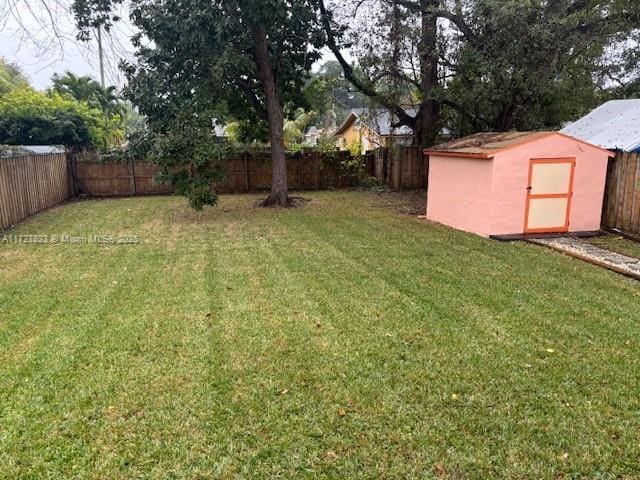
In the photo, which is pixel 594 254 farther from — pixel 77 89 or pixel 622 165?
pixel 77 89

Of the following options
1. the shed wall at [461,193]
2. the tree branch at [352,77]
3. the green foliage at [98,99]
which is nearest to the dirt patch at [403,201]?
the shed wall at [461,193]

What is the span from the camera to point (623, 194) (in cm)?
909

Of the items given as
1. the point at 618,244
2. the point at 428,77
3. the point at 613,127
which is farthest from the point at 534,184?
the point at 428,77

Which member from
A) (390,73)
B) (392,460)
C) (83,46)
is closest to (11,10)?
(83,46)

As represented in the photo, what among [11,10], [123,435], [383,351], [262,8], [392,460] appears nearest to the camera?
[392,460]

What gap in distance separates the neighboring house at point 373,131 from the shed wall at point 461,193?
5326 mm

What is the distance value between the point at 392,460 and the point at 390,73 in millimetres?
12290

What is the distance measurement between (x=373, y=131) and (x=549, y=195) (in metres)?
10.6

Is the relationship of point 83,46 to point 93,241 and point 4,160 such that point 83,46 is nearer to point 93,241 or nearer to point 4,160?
point 93,241

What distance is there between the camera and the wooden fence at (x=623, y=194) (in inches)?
346

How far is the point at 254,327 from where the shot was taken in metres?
4.59

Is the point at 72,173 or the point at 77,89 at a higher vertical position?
the point at 77,89

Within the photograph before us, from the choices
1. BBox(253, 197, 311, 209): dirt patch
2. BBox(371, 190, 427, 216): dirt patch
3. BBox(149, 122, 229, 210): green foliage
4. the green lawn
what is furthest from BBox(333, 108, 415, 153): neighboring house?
the green lawn

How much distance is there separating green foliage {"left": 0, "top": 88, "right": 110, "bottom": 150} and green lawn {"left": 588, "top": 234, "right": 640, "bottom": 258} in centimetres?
1805
